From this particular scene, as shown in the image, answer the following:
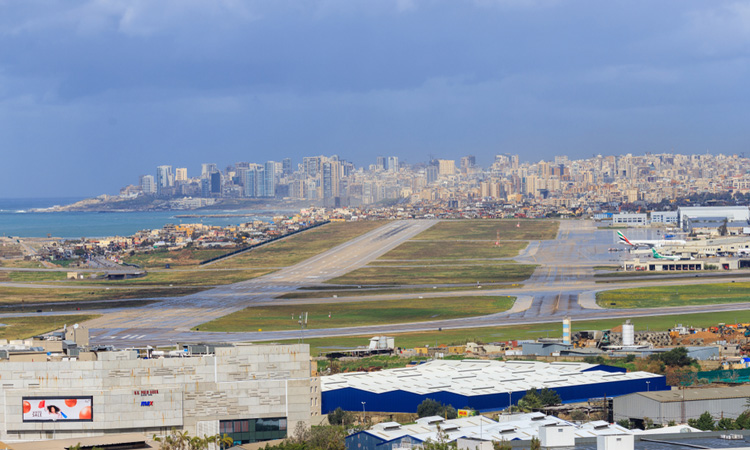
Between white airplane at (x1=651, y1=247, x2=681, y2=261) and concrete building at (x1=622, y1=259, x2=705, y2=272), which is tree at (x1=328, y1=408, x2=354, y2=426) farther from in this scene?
white airplane at (x1=651, y1=247, x2=681, y2=261)

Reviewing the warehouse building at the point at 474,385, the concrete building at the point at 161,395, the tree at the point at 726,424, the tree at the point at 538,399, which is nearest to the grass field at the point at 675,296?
the warehouse building at the point at 474,385

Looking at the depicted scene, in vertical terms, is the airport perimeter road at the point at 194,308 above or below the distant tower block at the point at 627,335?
below

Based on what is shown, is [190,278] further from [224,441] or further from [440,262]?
[224,441]

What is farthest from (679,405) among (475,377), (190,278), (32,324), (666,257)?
(666,257)

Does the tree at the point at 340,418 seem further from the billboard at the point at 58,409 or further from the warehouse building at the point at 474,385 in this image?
the billboard at the point at 58,409

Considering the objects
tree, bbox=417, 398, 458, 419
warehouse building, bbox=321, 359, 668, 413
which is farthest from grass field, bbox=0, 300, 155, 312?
tree, bbox=417, 398, 458, 419

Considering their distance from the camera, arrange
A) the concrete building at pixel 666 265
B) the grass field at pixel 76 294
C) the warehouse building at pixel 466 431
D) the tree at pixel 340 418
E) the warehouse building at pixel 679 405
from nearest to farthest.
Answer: the warehouse building at pixel 466 431
the warehouse building at pixel 679 405
the tree at pixel 340 418
the grass field at pixel 76 294
the concrete building at pixel 666 265
